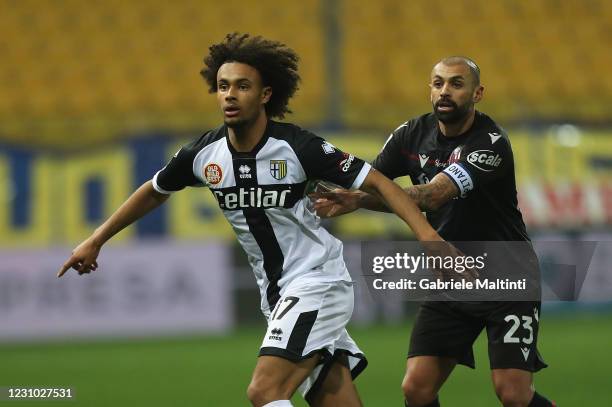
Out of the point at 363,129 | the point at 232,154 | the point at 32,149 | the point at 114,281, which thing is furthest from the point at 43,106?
the point at 232,154

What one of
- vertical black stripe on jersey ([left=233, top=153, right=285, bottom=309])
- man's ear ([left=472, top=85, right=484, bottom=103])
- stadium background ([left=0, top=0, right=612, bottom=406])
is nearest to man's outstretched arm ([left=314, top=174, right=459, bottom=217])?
vertical black stripe on jersey ([left=233, top=153, right=285, bottom=309])

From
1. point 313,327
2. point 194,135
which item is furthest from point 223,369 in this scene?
point 313,327

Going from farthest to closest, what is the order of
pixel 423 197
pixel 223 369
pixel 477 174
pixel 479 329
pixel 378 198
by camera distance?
pixel 223 369, pixel 479 329, pixel 477 174, pixel 423 197, pixel 378 198

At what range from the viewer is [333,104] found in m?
14.3

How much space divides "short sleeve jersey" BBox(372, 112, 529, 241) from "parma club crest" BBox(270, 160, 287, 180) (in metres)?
0.83

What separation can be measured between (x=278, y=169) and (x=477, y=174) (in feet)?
3.24

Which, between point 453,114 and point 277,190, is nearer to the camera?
point 277,190

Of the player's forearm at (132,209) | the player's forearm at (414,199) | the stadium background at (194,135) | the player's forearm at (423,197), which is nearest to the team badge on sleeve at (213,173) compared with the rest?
the player's forearm at (132,209)

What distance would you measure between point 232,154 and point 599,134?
9.58 meters

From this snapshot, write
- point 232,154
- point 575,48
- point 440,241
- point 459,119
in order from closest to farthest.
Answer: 1. point 440,241
2. point 232,154
3. point 459,119
4. point 575,48

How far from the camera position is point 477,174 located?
559 centimetres

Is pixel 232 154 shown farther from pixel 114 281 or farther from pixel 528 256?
pixel 114 281

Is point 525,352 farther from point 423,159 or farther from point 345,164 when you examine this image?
point 345,164

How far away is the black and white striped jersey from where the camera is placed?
17.4 feet
